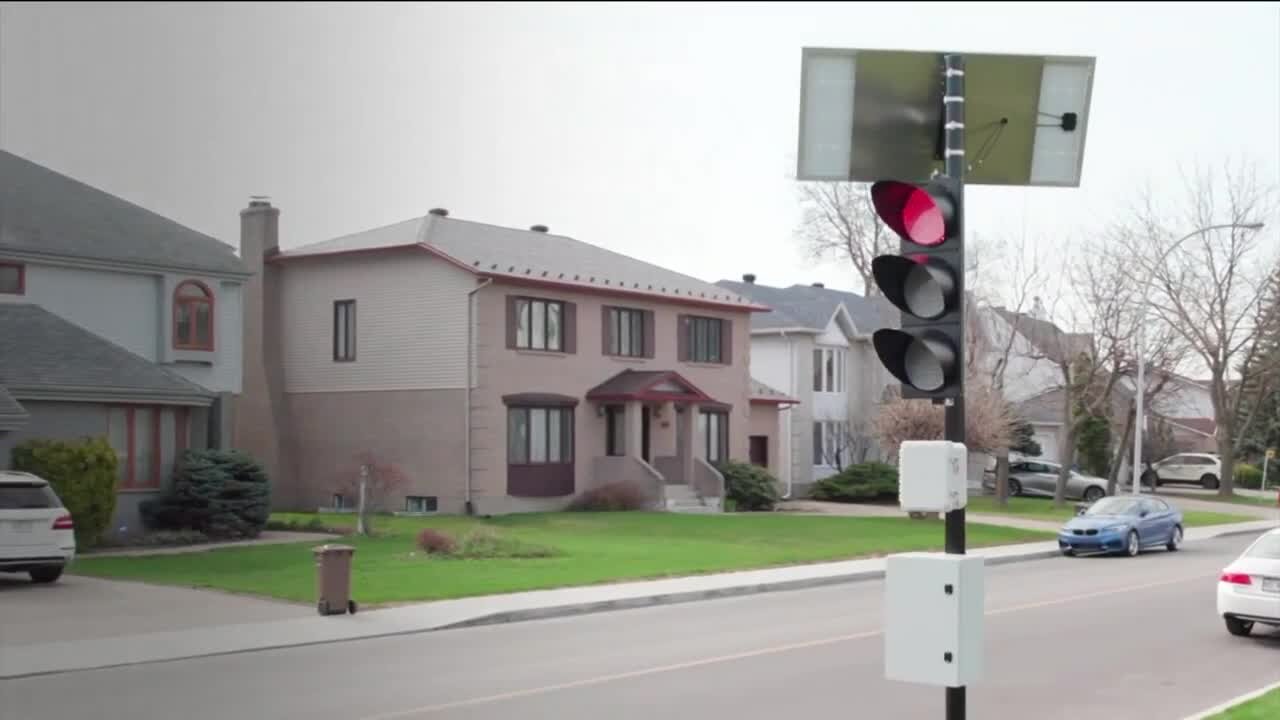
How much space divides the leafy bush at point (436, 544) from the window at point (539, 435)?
44.8 feet

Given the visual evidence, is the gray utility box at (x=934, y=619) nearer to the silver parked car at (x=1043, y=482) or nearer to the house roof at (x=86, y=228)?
the house roof at (x=86, y=228)

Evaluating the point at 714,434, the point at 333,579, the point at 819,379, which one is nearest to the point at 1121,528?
the point at 333,579

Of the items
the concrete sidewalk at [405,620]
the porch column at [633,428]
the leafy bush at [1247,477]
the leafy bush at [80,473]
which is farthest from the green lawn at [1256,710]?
the leafy bush at [1247,477]

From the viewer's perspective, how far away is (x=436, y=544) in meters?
27.5

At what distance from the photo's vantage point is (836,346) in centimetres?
6034

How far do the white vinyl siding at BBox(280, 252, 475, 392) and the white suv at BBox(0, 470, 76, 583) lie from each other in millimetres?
19005

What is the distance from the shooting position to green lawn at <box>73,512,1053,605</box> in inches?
891

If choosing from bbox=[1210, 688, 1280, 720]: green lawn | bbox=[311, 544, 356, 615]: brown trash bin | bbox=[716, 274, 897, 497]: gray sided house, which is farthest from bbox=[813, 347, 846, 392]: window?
bbox=[1210, 688, 1280, 720]: green lawn

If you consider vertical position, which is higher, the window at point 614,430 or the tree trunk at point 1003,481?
the window at point 614,430

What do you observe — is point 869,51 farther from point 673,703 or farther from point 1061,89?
point 673,703

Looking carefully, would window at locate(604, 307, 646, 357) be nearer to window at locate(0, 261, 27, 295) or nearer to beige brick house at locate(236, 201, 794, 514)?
beige brick house at locate(236, 201, 794, 514)

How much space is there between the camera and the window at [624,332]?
4534 cm

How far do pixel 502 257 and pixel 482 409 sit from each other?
4862mm

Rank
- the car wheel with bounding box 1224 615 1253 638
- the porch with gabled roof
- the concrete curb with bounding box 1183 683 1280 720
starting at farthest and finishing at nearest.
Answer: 1. the porch with gabled roof
2. the car wheel with bounding box 1224 615 1253 638
3. the concrete curb with bounding box 1183 683 1280 720
